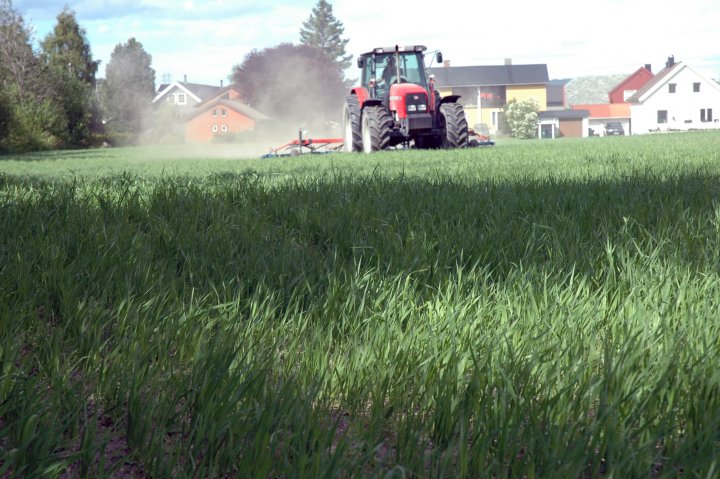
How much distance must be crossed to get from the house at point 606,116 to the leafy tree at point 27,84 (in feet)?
197

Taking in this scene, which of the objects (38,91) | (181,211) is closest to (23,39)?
(38,91)

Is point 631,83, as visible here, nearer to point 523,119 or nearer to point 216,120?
point 523,119

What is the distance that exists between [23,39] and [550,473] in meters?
57.5

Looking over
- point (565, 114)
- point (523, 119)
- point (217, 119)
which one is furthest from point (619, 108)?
point (217, 119)

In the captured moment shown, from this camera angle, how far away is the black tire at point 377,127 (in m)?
17.6

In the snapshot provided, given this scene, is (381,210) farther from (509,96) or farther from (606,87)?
(606,87)

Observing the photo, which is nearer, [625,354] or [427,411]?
[427,411]

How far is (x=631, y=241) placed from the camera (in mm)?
3506

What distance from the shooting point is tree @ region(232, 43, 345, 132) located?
8381 cm

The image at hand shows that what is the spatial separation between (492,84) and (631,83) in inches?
822

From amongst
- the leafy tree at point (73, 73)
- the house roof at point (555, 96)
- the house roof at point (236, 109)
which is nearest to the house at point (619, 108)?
the house roof at point (555, 96)

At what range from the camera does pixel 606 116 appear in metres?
90.6

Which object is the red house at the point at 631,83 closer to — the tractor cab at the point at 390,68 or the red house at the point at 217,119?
the red house at the point at 217,119

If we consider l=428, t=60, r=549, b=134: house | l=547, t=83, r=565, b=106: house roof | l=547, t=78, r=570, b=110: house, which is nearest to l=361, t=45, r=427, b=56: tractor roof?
l=428, t=60, r=549, b=134: house
